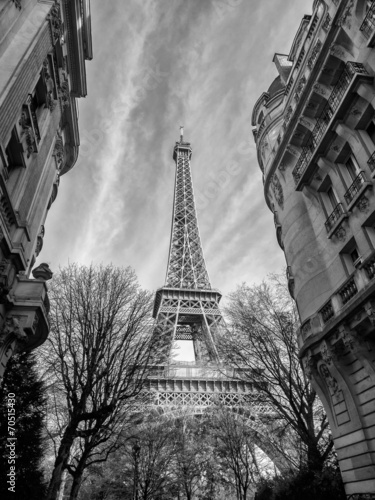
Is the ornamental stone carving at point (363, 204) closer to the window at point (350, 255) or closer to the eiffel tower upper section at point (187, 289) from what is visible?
the window at point (350, 255)

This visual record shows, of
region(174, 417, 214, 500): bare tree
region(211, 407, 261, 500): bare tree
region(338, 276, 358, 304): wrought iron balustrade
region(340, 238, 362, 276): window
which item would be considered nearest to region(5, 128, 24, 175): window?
region(338, 276, 358, 304): wrought iron balustrade

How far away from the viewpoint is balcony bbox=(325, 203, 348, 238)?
12.6 metres

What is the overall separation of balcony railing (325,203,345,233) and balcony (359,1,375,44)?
226 inches

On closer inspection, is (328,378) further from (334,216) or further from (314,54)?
(314,54)

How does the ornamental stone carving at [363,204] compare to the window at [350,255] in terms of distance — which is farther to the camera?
the window at [350,255]

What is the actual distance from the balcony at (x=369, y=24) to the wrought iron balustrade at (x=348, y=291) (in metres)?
8.09

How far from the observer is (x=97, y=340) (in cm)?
1463

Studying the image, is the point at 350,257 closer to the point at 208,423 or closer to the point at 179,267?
the point at 208,423

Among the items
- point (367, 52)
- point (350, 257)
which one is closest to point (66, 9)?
point (367, 52)

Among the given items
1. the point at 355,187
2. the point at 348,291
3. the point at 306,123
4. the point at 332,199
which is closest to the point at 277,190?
the point at 306,123

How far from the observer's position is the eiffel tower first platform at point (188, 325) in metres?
35.8

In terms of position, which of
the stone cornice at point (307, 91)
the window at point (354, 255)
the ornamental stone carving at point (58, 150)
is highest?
the ornamental stone carving at point (58, 150)

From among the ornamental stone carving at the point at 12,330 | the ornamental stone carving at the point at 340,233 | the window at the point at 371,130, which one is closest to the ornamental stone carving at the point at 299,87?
the window at the point at 371,130

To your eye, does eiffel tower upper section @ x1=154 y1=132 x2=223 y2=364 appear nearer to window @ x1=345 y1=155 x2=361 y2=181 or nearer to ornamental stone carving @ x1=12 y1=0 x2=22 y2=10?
window @ x1=345 y1=155 x2=361 y2=181
